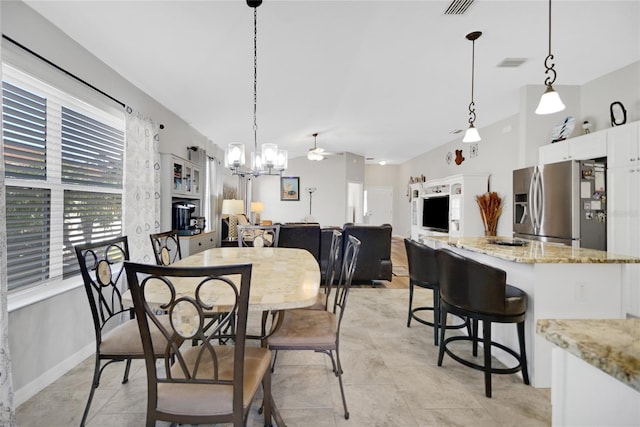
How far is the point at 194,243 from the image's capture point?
3719 mm

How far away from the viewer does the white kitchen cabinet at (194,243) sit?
139 inches

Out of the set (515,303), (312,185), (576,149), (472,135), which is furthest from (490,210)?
(312,185)

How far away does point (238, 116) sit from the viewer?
4625 millimetres

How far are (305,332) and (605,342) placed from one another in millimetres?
1348

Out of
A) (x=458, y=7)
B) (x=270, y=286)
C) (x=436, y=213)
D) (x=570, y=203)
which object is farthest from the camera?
(x=436, y=213)

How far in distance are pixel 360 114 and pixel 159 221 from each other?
3668 mm

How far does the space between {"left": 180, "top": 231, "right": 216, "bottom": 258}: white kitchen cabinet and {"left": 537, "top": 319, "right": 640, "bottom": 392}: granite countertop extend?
11.6 ft

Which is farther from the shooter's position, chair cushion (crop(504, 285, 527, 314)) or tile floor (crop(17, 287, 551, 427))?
chair cushion (crop(504, 285, 527, 314))

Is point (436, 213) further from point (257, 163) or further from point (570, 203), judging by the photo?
point (257, 163)

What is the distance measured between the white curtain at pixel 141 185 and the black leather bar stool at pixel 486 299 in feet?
9.37

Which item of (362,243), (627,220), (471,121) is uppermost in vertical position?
(471,121)

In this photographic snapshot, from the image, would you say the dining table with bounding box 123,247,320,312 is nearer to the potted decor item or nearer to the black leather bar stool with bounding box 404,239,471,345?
the black leather bar stool with bounding box 404,239,471,345

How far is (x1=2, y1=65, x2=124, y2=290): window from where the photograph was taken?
1852mm

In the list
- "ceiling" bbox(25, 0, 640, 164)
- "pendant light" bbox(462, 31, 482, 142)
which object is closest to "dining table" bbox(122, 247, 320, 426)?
"ceiling" bbox(25, 0, 640, 164)
